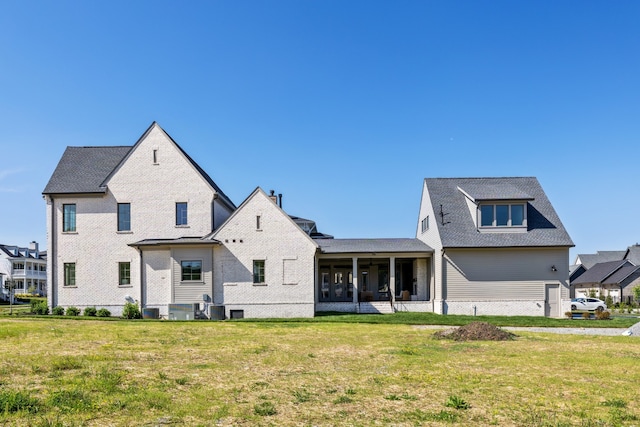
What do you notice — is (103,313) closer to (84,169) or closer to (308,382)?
(84,169)

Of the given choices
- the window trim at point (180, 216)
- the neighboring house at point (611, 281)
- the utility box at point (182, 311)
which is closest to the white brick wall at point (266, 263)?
the utility box at point (182, 311)

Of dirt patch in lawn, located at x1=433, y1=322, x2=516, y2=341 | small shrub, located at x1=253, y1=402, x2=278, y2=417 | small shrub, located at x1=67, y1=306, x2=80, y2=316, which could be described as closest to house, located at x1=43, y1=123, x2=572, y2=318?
small shrub, located at x1=67, y1=306, x2=80, y2=316

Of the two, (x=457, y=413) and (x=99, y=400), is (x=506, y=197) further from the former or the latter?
(x=99, y=400)

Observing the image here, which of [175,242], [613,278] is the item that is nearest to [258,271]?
[175,242]

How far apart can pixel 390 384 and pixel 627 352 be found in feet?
31.0

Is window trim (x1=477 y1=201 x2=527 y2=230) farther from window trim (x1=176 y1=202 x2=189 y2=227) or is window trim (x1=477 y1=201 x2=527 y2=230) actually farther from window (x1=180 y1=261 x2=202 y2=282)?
window trim (x1=176 y1=202 x2=189 y2=227)

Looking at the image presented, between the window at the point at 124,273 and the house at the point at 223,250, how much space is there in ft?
0.19

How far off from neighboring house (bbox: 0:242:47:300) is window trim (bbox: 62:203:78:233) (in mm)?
52434

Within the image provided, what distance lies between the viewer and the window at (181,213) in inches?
1155

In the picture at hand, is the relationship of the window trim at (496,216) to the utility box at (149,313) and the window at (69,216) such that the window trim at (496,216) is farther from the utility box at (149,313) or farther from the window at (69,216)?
the window at (69,216)

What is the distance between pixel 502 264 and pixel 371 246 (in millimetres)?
7896

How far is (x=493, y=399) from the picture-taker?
26.7 ft

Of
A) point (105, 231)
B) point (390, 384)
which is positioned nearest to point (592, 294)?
point (105, 231)

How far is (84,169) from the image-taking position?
3069 cm
